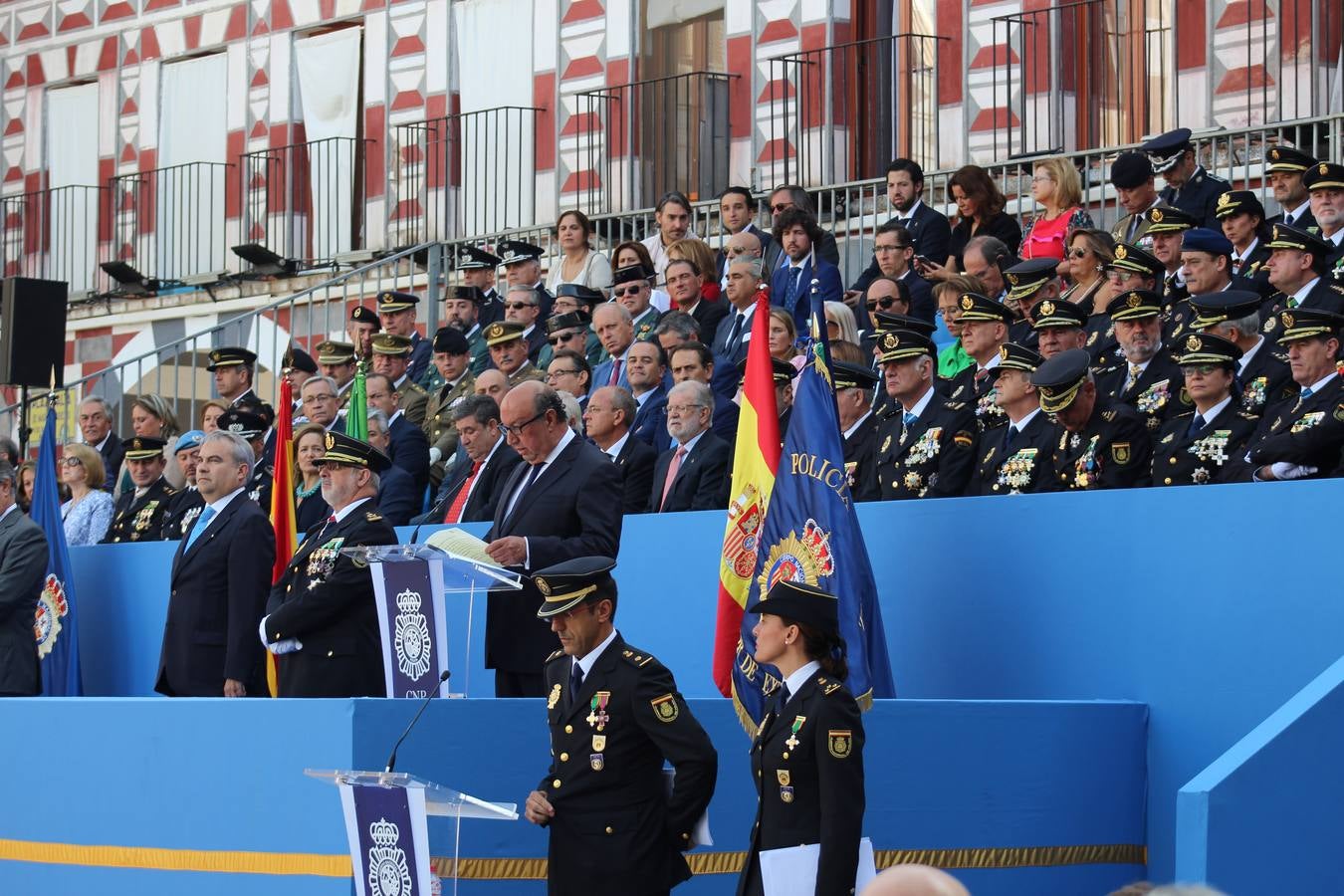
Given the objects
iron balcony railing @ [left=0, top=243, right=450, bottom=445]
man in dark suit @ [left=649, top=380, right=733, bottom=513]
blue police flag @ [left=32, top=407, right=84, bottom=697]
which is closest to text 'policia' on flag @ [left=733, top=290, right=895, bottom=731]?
man in dark suit @ [left=649, top=380, right=733, bottom=513]

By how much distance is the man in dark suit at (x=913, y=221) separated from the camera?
1368cm

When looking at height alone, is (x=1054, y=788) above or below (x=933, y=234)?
below

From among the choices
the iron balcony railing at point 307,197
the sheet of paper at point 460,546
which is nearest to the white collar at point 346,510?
the sheet of paper at point 460,546

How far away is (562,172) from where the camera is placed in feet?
67.2

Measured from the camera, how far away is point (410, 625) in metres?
8.04

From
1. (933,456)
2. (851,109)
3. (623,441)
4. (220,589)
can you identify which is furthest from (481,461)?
(851,109)

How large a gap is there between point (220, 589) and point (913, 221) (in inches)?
215

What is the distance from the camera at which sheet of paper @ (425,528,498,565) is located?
759 centimetres

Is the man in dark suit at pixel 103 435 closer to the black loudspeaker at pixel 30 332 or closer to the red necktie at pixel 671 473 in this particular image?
the black loudspeaker at pixel 30 332

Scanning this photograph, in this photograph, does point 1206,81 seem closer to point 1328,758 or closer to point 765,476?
point 765,476

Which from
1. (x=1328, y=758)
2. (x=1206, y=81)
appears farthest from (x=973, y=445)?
(x=1206, y=81)

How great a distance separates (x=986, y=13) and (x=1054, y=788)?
385 inches

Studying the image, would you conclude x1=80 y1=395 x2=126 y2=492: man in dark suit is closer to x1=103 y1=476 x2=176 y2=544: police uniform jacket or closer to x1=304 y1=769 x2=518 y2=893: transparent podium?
x1=103 y1=476 x2=176 y2=544: police uniform jacket

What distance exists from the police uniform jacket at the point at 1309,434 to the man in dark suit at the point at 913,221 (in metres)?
4.85
